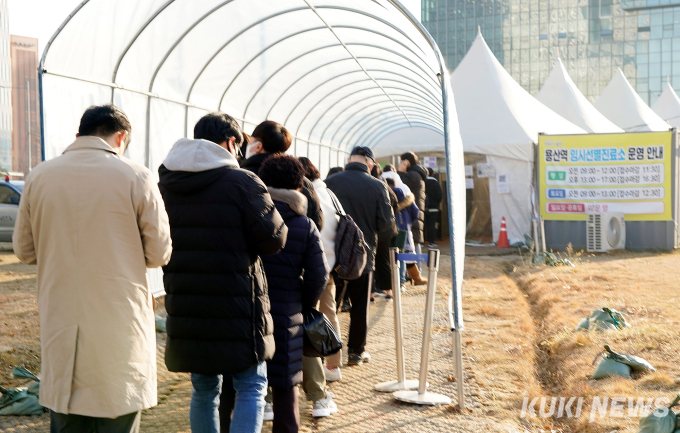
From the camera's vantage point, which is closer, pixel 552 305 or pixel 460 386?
pixel 460 386

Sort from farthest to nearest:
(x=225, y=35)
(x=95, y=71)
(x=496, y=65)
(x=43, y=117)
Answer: (x=496, y=65), (x=225, y=35), (x=95, y=71), (x=43, y=117)

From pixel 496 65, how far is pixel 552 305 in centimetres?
1118

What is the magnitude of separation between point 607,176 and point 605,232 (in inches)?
50.0

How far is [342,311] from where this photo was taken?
8.63m

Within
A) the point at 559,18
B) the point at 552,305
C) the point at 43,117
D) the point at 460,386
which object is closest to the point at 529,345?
the point at 552,305

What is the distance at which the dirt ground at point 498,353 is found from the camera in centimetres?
463

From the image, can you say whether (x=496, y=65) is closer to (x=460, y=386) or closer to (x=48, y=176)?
(x=460, y=386)

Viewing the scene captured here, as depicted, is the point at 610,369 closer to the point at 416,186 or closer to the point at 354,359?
the point at 354,359

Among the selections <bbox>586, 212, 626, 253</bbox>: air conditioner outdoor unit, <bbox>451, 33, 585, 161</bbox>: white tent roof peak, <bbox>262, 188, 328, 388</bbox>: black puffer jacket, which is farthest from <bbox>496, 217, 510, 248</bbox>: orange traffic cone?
<bbox>262, 188, 328, 388</bbox>: black puffer jacket

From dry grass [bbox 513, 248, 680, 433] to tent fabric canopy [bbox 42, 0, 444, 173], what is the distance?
288cm

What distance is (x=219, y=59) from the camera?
8.86 meters

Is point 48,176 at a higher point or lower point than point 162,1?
lower

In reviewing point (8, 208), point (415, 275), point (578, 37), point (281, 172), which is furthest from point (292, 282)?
point (578, 37)

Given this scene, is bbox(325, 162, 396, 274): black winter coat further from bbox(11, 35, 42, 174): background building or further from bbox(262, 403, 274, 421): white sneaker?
bbox(11, 35, 42, 174): background building
